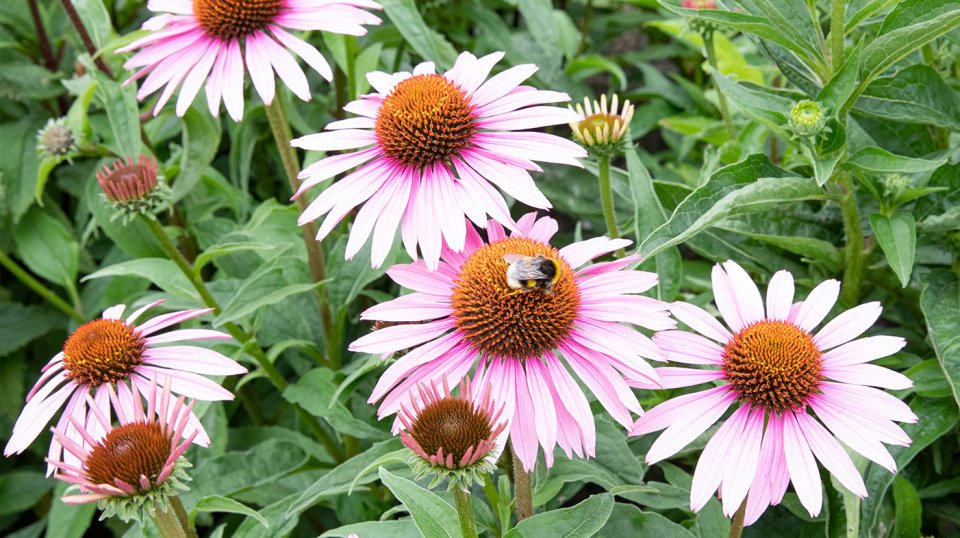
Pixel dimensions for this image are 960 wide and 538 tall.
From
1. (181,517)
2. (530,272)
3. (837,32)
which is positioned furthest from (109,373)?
(837,32)

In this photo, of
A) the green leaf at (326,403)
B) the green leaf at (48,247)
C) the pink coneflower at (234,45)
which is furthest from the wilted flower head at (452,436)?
the green leaf at (48,247)

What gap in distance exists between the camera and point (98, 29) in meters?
1.78

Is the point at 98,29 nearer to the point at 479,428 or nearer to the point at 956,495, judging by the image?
the point at 479,428

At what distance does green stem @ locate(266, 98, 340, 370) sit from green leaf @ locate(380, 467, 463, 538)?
562mm

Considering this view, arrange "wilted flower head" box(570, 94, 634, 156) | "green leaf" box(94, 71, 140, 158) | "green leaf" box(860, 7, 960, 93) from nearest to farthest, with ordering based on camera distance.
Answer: "green leaf" box(860, 7, 960, 93) → "wilted flower head" box(570, 94, 634, 156) → "green leaf" box(94, 71, 140, 158)

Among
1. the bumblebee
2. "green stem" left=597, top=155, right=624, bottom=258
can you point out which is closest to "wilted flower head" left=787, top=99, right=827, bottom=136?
"green stem" left=597, top=155, right=624, bottom=258

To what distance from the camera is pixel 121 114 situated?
170 cm

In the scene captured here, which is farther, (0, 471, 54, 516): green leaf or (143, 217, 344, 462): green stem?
(0, 471, 54, 516): green leaf

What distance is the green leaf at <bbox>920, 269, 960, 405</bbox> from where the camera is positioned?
1.21 meters

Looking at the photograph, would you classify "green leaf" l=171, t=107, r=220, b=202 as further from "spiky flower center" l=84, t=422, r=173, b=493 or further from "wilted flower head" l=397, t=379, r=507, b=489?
"wilted flower head" l=397, t=379, r=507, b=489

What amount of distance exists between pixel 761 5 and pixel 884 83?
27 centimetres

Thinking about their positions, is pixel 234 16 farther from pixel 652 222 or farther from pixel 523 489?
pixel 523 489

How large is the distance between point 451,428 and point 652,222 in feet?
1.77

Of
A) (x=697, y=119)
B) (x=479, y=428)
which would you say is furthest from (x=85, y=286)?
(x=479, y=428)
